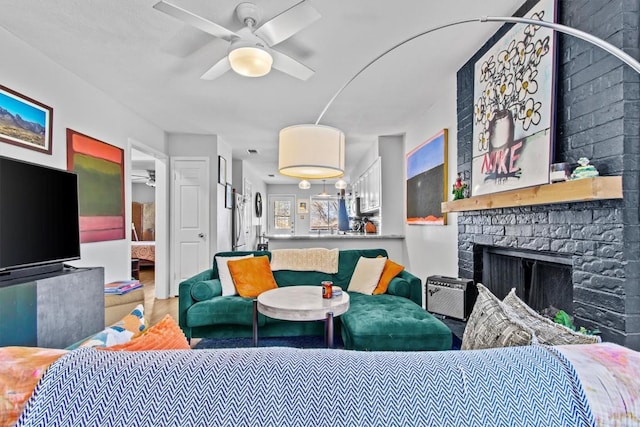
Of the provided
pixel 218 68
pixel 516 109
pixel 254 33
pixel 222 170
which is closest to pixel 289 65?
pixel 254 33

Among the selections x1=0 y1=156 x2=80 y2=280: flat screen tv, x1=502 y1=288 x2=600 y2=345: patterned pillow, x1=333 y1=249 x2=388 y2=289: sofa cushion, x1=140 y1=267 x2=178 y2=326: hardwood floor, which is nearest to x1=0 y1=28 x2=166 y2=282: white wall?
x1=0 y1=156 x2=80 y2=280: flat screen tv

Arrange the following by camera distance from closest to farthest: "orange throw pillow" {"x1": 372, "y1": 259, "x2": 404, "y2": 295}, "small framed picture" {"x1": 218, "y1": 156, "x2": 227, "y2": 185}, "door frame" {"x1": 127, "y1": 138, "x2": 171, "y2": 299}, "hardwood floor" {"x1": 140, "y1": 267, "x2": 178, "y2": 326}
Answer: "orange throw pillow" {"x1": 372, "y1": 259, "x2": 404, "y2": 295}
"hardwood floor" {"x1": 140, "y1": 267, "x2": 178, "y2": 326}
"door frame" {"x1": 127, "y1": 138, "x2": 171, "y2": 299}
"small framed picture" {"x1": 218, "y1": 156, "x2": 227, "y2": 185}

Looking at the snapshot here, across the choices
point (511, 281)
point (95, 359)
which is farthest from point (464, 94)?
point (95, 359)

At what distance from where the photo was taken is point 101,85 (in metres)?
3.18

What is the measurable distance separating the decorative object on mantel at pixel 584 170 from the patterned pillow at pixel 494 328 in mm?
903

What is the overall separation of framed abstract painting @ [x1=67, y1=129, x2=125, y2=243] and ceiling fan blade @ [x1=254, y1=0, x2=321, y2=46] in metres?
2.18

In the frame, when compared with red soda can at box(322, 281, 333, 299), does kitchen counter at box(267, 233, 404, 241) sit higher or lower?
higher

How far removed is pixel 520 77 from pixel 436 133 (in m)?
1.56

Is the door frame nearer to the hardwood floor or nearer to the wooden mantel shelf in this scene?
the hardwood floor

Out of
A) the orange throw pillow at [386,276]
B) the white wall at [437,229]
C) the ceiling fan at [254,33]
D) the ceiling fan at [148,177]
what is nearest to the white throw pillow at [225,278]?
the orange throw pillow at [386,276]

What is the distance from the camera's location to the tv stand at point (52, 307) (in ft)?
5.58

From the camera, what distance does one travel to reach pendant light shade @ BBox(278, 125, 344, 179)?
2113mm

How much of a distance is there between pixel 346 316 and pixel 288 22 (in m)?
2.08

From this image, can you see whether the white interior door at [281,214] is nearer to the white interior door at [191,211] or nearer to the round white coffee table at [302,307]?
the white interior door at [191,211]
